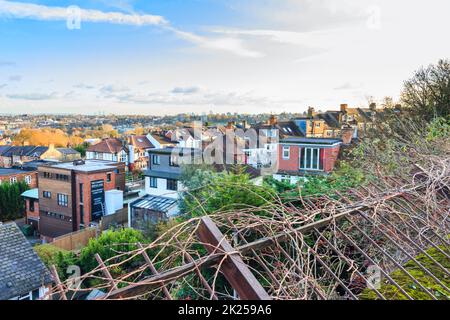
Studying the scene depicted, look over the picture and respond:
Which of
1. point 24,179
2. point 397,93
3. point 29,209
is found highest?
point 397,93

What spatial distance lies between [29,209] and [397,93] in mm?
13800

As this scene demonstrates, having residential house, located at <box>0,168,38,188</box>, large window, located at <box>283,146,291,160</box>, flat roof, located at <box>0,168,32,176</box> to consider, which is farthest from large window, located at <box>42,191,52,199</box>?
large window, located at <box>283,146,291,160</box>

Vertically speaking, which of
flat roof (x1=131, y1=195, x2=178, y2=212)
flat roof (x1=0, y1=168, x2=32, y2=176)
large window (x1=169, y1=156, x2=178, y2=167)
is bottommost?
flat roof (x1=131, y1=195, x2=178, y2=212)

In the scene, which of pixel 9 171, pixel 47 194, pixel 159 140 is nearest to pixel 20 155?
pixel 9 171

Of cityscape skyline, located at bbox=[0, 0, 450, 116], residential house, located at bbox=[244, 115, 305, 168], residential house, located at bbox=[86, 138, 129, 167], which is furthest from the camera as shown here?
residential house, located at bbox=[86, 138, 129, 167]

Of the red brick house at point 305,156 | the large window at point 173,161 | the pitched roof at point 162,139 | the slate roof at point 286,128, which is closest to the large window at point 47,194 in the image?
the large window at point 173,161

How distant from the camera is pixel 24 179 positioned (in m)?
15.1

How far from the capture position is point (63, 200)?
1237 centimetres

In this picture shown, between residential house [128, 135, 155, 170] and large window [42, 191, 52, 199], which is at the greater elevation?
residential house [128, 135, 155, 170]

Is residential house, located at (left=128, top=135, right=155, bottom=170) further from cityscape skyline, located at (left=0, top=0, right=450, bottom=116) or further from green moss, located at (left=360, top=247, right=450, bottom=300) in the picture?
green moss, located at (left=360, top=247, right=450, bottom=300)

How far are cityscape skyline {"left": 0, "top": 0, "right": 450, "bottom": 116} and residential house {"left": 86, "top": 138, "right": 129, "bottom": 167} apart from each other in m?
7.19

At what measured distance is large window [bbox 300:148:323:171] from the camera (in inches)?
430
